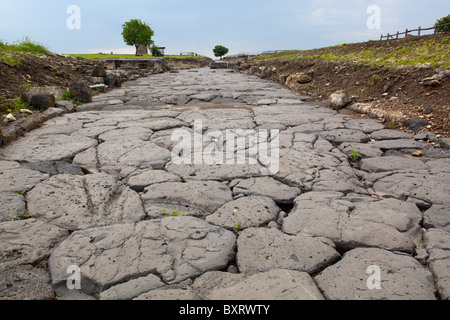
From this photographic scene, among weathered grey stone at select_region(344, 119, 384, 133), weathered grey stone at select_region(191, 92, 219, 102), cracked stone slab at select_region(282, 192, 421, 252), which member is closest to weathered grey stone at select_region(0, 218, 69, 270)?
cracked stone slab at select_region(282, 192, 421, 252)

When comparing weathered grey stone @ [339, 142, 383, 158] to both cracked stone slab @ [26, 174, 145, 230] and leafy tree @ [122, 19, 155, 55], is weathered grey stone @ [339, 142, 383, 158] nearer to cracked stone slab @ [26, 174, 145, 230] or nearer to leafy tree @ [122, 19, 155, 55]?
cracked stone slab @ [26, 174, 145, 230]

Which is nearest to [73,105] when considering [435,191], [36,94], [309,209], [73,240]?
[36,94]

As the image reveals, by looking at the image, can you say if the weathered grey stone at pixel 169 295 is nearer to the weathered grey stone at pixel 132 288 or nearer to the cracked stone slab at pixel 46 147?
the weathered grey stone at pixel 132 288

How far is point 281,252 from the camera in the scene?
1.58 metres

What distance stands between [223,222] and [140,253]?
1.80 ft

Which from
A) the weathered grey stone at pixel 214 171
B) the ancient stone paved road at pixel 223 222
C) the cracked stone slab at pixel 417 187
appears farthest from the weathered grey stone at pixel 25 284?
the cracked stone slab at pixel 417 187

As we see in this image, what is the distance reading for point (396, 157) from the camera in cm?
289

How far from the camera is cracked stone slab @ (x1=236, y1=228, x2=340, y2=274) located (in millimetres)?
1493

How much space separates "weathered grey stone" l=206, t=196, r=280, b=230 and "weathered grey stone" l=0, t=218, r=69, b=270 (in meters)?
0.92

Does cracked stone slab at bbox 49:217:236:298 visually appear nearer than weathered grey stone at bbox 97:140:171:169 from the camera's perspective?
Yes

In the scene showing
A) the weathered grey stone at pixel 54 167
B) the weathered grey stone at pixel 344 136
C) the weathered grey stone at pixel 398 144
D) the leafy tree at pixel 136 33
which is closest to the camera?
the weathered grey stone at pixel 54 167

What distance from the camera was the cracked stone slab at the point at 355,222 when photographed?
166 centimetres

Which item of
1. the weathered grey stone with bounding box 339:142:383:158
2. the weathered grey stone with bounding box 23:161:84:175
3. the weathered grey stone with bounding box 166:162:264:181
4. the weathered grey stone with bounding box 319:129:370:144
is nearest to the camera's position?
the weathered grey stone with bounding box 166:162:264:181

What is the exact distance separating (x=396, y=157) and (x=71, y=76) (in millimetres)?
7701
